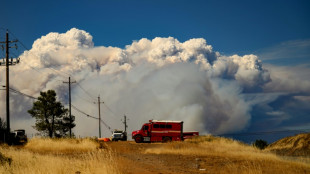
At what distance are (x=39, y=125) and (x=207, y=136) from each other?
127 feet

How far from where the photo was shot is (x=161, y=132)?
50062 millimetres

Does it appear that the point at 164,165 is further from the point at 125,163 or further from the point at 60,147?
the point at 60,147

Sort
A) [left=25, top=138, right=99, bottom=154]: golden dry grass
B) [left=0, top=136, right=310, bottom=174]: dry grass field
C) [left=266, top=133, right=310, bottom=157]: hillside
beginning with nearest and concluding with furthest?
[left=0, top=136, right=310, bottom=174]: dry grass field, [left=25, top=138, right=99, bottom=154]: golden dry grass, [left=266, top=133, right=310, bottom=157]: hillside

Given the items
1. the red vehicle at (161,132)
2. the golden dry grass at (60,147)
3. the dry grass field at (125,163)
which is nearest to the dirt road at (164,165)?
the dry grass field at (125,163)

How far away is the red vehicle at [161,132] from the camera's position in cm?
4984

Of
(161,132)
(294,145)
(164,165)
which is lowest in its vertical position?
(294,145)

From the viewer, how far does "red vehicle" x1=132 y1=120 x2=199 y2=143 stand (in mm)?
49844

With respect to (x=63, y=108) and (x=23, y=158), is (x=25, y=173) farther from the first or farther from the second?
(x=63, y=108)

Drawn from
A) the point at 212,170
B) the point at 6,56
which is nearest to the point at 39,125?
the point at 6,56

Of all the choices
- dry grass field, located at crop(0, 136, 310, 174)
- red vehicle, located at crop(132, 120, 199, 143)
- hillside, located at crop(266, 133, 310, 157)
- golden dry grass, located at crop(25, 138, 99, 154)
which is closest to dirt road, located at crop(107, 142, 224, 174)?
dry grass field, located at crop(0, 136, 310, 174)

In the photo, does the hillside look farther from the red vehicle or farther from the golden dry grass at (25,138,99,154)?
the golden dry grass at (25,138,99,154)

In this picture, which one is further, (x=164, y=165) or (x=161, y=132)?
(x=161, y=132)

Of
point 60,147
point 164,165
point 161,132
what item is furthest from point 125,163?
point 161,132

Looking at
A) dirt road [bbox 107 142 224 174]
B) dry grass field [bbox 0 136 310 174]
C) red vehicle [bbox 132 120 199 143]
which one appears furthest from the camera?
red vehicle [bbox 132 120 199 143]
